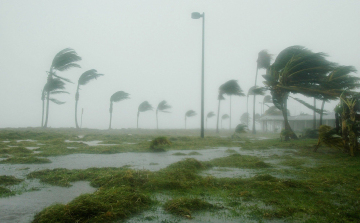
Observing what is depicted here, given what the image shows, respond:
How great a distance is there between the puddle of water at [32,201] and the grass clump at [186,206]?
5.18 feet

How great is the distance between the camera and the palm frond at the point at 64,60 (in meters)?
26.5

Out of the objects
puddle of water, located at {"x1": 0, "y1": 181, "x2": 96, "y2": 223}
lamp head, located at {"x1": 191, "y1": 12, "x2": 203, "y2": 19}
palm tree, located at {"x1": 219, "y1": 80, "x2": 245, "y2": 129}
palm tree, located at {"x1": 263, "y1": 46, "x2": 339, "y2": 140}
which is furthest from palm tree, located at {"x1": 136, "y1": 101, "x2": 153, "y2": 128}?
puddle of water, located at {"x1": 0, "y1": 181, "x2": 96, "y2": 223}

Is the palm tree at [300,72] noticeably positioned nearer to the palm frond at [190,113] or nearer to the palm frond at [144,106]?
the palm frond at [144,106]

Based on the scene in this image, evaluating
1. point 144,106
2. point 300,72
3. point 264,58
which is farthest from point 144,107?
point 300,72

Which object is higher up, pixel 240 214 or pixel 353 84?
pixel 353 84

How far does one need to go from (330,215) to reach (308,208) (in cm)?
29

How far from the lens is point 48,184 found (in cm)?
463

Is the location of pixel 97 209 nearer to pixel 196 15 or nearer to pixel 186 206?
pixel 186 206

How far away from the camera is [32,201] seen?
3.62 metres

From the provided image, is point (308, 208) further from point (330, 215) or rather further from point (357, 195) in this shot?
point (357, 195)

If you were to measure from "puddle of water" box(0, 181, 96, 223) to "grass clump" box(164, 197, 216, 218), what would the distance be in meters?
1.58

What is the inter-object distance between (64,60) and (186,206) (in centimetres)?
2749

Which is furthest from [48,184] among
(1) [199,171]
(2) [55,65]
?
(2) [55,65]

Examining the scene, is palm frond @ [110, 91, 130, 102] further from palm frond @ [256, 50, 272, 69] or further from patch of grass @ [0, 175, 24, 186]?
patch of grass @ [0, 175, 24, 186]
